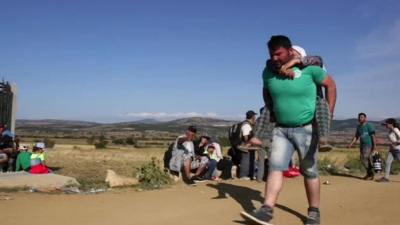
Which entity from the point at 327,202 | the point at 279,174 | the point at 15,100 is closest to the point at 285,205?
the point at 327,202

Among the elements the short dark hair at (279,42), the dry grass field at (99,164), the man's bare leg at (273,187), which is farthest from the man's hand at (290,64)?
the dry grass field at (99,164)

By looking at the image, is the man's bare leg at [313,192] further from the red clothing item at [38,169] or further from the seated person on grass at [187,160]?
the red clothing item at [38,169]

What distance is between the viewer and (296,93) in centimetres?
581

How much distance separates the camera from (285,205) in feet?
23.4

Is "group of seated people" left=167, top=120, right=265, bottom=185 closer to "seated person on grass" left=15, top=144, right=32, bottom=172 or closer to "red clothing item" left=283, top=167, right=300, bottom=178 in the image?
"red clothing item" left=283, top=167, right=300, bottom=178

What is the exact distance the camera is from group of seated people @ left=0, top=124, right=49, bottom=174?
39.7ft

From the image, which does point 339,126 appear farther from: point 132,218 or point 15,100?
point 132,218

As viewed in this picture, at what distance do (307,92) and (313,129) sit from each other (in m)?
0.43

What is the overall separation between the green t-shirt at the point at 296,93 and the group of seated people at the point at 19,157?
7.33 metres

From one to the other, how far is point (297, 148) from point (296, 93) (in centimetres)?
62

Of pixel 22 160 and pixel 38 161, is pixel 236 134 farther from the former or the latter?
pixel 22 160

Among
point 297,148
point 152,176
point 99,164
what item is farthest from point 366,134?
point 99,164

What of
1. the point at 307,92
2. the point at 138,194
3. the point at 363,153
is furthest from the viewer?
the point at 363,153

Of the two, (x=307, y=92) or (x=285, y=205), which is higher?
(x=307, y=92)
